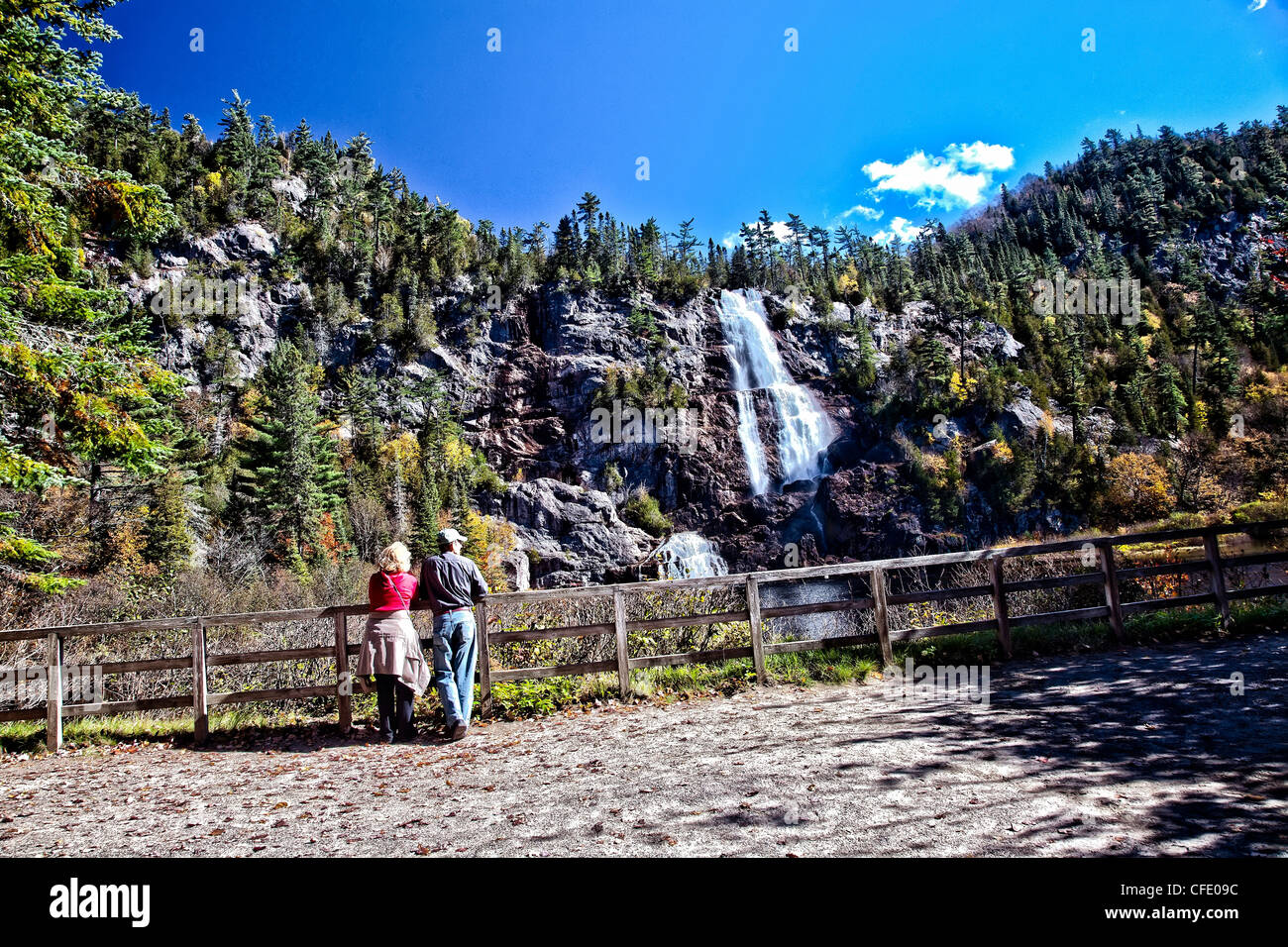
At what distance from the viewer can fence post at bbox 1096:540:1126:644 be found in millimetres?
8383

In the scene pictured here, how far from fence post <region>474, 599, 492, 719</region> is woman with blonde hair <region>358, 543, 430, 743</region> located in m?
0.72

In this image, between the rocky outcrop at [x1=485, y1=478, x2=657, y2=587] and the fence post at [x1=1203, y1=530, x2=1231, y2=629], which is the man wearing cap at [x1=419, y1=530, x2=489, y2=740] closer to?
the fence post at [x1=1203, y1=530, x2=1231, y2=629]

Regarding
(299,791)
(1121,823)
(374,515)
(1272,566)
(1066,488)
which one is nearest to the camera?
(1121,823)

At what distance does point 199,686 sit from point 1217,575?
1341 centimetres

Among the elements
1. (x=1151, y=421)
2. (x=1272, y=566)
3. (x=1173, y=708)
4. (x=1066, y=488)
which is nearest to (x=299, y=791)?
(x=1173, y=708)

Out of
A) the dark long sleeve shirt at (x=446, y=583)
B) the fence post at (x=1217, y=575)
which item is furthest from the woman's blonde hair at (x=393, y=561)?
the fence post at (x=1217, y=575)

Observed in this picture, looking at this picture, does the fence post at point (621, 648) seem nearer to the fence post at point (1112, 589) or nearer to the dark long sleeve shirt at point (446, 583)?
the dark long sleeve shirt at point (446, 583)

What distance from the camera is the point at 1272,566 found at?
46.3ft

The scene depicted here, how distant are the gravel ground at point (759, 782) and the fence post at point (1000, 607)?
0.87 metres

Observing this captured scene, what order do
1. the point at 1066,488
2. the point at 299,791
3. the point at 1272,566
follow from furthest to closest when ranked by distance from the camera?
the point at 1066,488
the point at 1272,566
the point at 299,791

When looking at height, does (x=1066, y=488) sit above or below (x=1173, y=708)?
above
